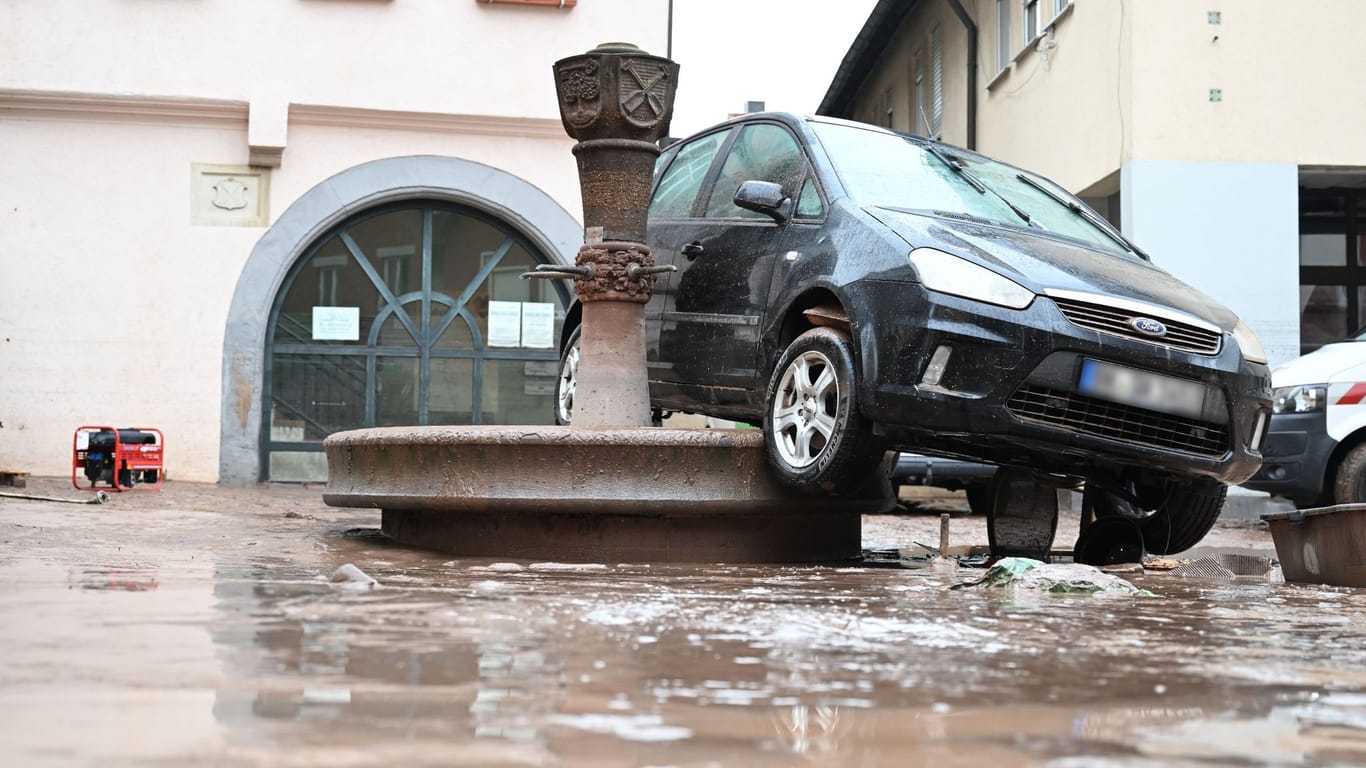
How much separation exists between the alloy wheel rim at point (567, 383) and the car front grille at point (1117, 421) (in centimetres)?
296

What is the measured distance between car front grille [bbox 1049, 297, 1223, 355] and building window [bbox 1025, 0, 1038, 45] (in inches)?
523

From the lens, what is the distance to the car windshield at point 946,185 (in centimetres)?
671

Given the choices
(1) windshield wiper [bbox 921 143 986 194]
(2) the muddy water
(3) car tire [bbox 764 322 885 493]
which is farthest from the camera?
(1) windshield wiper [bbox 921 143 986 194]

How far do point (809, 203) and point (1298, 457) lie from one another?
5592 millimetres

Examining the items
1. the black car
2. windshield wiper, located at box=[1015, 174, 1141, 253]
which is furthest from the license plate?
windshield wiper, located at box=[1015, 174, 1141, 253]

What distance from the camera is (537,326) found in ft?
52.1

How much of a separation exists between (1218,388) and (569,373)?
343 centimetres

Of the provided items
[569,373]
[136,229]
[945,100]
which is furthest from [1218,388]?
[945,100]

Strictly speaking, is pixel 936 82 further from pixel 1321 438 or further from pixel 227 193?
pixel 1321 438

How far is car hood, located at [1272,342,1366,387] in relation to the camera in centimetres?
1095

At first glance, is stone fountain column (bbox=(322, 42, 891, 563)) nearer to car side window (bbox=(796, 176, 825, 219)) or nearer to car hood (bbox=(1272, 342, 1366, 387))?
car side window (bbox=(796, 176, 825, 219))

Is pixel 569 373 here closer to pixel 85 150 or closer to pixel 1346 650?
pixel 1346 650

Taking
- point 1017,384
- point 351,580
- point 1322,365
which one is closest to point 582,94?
point 1017,384

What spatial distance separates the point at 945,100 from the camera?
23422 millimetres
